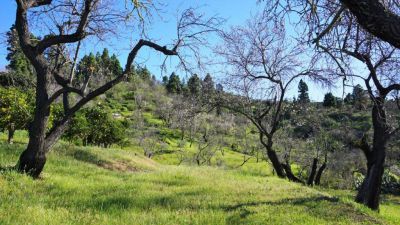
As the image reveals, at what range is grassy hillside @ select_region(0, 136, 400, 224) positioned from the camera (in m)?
7.96

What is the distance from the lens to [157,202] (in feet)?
33.8

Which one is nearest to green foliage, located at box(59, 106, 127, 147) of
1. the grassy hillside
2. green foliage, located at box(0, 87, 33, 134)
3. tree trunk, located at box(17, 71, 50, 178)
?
green foliage, located at box(0, 87, 33, 134)

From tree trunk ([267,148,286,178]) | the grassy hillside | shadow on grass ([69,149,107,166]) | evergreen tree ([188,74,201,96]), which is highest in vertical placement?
evergreen tree ([188,74,201,96])

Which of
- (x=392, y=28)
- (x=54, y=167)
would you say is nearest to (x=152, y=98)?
(x=54, y=167)

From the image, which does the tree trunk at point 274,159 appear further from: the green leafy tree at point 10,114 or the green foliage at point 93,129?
the green foliage at point 93,129

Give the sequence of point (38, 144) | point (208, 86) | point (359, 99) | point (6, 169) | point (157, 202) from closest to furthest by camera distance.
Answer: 1. point (157, 202)
2. point (6, 169)
3. point (38, 144)
4. point (359, 99)
5. point (208, 86)

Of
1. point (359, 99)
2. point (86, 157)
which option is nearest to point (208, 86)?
point (86, 157)

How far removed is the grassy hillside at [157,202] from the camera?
7.96m

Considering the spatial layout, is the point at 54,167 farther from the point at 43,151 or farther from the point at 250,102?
the point at 250,102

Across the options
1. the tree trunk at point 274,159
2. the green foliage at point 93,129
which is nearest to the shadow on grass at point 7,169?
the tree trunk at point 274,159

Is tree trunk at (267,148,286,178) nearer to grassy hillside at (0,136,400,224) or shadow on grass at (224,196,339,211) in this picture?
grassy hillside at (0,136,400,224)

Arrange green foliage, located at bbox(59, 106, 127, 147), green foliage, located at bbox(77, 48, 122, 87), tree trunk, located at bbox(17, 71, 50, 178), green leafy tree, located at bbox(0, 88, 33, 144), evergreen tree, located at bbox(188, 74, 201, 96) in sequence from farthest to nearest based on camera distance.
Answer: green foliage, located at bbox(59, 106, 127, 147), green leafy tree, located at bbox(0, 88, 33, 144), evergreen tree, located at bbox(188, 74, 201, 96), green foliage, located at bbox(77, 48, 122, 87), tree trunk, located at bbox(17, 71, 50, 178)

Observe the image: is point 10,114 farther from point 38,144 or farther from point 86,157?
point 38,144

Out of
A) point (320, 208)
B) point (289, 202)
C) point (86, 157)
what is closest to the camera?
point (320, 208)
